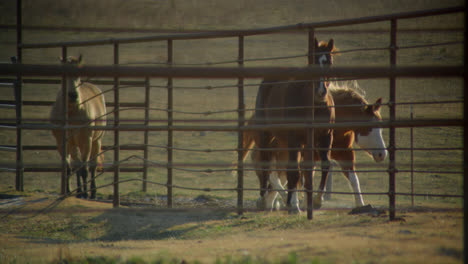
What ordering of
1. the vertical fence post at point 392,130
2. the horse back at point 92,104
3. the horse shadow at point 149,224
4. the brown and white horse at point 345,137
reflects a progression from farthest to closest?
the horse back at point 92,104, the brown and white horse at point 345,137, the horse shadow at point 149,224, the vertical fence post at point 392,130

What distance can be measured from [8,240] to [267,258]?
2326 mm

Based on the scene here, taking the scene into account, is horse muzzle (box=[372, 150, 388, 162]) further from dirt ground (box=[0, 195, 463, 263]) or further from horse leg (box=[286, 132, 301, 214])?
dirt ground (box=[0, 195, 463, 263])

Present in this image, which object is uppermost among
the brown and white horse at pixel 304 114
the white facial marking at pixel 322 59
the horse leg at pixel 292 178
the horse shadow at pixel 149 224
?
the white facial marking at pixel 322 59

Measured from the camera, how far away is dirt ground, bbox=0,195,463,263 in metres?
2.15

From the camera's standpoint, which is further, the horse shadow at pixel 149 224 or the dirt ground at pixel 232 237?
Answer: the horse shadow at pixel 149 224

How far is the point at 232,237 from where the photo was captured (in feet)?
10.7

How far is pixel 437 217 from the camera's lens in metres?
3.38

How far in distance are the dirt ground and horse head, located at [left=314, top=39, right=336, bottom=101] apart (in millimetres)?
1219

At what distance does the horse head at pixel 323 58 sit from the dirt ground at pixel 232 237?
48.0 inches

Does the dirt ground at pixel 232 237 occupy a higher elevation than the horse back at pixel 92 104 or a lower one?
lower

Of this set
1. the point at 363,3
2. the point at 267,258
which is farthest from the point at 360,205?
the point at 363,3

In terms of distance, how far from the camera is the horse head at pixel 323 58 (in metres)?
4.08

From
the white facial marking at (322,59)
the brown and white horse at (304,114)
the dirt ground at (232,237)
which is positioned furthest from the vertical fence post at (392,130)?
the white facial marking at (322,59)

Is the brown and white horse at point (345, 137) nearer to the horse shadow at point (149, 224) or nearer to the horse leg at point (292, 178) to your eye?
the horse leg at point (292, 178)
